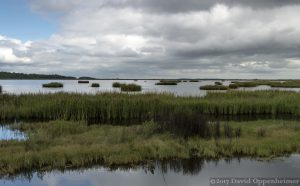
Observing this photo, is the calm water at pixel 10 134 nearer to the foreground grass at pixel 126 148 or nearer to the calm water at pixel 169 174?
the foreground grass at pixel 126 148

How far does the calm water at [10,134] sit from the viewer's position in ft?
49.3

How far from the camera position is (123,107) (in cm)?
2297

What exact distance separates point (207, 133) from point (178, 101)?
12.0 m

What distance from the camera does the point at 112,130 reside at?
51.3 ft

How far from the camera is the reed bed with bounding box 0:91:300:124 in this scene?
22031mm

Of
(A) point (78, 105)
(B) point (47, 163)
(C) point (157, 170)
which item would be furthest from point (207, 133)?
(A) point (78, 105)

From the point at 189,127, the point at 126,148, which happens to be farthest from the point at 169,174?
the point at 189,127

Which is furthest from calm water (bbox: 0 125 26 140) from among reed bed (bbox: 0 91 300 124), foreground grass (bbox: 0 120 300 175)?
reed bed (bbox: 0 91 300 124)

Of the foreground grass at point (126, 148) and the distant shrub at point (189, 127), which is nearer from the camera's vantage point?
the foreground grass at point (126, 148)

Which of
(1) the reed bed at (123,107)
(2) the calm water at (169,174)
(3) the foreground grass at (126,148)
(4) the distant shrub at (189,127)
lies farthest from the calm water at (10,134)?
(4) the distant shrub at (189,127)

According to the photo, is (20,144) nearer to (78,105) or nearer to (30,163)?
(30,163)

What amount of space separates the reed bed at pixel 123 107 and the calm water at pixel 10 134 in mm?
3658

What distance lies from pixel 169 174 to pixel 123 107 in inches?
532

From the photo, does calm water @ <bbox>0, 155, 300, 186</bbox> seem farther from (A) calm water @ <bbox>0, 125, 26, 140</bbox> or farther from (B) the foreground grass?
(A) calm water @ <bbox>0, 125, 26, 140</bbox>
